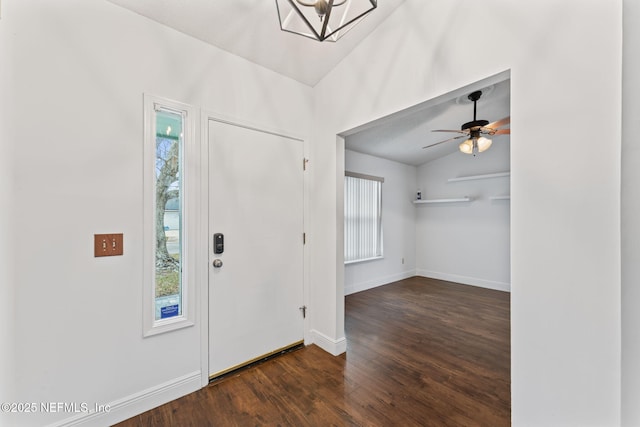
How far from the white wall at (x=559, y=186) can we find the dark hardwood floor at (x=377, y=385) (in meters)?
0.59

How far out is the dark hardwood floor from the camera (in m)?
1.66

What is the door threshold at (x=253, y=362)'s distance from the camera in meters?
2.05

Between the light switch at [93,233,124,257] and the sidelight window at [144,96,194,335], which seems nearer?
the light switch at [93,233,124,257]

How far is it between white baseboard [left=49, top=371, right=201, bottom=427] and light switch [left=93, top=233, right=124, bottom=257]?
0.96 metres

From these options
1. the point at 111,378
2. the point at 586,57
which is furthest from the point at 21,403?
the point at 586,57

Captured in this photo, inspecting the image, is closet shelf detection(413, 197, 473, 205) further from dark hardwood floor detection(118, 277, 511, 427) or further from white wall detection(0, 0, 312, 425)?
white wall detection(0, 0, 312, 425)

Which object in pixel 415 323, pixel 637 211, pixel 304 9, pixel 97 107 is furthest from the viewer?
pixel 415 323

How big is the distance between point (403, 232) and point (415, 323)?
A: 8.42 ft

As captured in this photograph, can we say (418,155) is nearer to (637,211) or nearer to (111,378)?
(637,211)

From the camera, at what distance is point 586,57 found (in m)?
1.15

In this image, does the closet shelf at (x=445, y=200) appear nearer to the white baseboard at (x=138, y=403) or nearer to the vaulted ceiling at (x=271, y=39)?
the vaulted ceiling at (x=271, y=39)

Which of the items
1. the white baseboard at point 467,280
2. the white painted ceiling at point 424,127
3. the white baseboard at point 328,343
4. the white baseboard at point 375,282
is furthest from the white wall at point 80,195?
the white baseboard at point 467,280

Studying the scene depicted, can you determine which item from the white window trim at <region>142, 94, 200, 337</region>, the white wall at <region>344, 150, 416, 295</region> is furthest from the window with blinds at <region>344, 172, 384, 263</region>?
the white window trim at <region>142, 94, 200, 337</region>

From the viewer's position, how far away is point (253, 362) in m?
2.26
